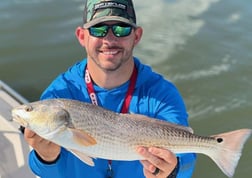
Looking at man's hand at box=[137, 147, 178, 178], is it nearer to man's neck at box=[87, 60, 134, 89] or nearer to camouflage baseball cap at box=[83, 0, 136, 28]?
man's neck at box=[87, 60, 134, 89]

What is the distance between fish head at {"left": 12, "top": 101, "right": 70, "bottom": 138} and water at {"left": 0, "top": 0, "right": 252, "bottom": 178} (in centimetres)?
383

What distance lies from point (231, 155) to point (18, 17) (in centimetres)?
783

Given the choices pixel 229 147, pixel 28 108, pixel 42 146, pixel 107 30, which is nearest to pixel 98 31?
pixel 107 30

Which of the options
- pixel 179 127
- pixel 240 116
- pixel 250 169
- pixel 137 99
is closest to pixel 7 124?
pixel 137 99

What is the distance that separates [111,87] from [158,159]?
67cm

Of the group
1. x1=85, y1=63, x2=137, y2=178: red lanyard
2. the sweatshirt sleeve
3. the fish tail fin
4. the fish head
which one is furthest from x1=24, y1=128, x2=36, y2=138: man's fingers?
the fish tail fin

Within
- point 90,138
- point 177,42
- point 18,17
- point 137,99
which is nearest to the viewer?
point 90,138

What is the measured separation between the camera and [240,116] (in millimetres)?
7246

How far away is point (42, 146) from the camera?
9.02ft

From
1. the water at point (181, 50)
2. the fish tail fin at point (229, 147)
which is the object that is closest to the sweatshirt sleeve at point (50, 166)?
the fish tail fin at point (229, 147)

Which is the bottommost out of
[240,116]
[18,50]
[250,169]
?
[250,169]

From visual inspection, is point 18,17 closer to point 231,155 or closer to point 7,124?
point 7,124

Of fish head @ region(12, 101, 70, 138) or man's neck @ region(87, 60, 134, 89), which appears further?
man's neck @ region(87, 60, 134, 89)

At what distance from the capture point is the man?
2840mm
